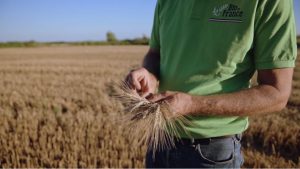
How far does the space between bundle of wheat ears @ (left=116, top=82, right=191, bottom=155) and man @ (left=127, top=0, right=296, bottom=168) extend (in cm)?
3

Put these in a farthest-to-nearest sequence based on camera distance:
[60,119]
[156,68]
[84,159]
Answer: [60,119] → [84,159] → [156,68]

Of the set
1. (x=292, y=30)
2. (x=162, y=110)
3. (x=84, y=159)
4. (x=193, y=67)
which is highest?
(x=292, y=30)

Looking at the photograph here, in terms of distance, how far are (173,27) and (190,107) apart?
454 mm

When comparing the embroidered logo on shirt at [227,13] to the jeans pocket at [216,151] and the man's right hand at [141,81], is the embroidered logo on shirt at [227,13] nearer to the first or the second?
the man's right hand at [141,81]

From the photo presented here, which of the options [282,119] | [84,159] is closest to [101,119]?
[84,159]

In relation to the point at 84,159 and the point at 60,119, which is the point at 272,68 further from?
the point at 60,119

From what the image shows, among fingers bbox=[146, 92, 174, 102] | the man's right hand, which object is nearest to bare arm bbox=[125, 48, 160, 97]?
the man's right hand

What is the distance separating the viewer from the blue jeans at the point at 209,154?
5.40 feet

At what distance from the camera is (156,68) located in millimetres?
1918

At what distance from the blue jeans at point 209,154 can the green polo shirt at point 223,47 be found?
0.04 metres

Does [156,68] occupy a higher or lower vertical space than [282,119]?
higher

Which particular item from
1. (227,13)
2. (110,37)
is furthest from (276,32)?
(110,37)

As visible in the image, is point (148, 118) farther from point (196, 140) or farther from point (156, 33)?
point (156, 33)

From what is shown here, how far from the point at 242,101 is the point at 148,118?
13.3 inches
